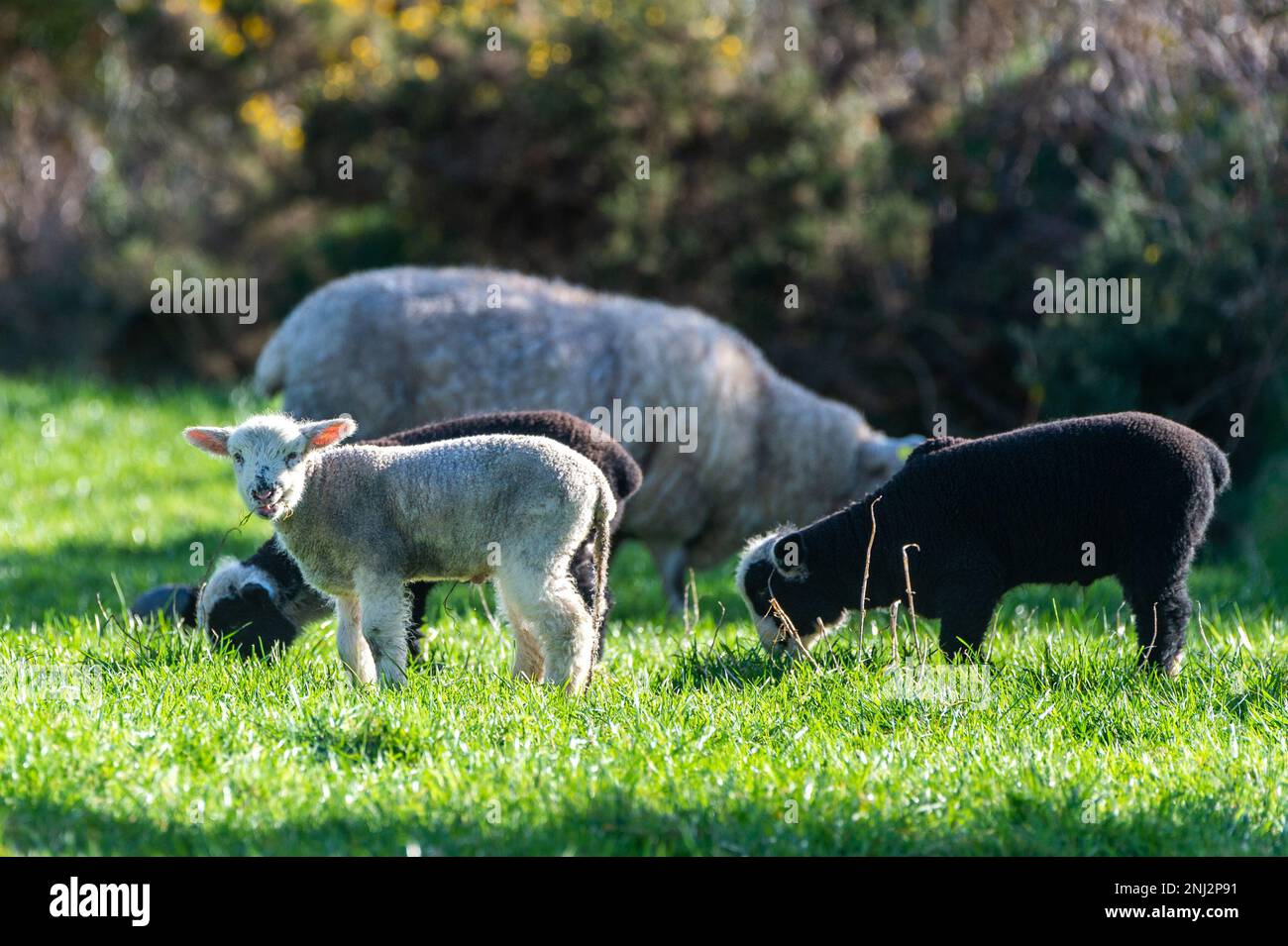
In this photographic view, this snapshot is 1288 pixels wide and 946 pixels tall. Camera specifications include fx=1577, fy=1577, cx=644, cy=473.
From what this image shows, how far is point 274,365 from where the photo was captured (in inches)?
362

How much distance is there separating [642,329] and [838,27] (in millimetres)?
7666

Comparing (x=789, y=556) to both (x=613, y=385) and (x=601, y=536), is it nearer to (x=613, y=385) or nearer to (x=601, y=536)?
(x=601, y=536)

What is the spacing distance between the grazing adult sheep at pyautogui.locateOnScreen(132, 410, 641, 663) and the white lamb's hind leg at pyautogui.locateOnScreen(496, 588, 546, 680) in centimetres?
26

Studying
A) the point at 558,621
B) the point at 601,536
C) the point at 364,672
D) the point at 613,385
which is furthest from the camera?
the point at 613,385

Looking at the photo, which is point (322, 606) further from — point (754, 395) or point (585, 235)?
point (585, 235)

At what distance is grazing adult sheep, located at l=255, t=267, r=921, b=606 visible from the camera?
9.02 metres

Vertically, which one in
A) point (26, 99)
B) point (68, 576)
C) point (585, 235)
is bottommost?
point (68, 576)

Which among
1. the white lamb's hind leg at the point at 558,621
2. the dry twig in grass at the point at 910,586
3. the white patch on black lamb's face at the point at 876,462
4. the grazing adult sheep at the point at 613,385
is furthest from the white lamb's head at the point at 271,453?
the white patch on black lamb's face at the point at 876,462

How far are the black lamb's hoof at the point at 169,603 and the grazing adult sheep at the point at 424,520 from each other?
1.37 metres

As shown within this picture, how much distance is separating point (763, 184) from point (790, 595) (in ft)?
26.0

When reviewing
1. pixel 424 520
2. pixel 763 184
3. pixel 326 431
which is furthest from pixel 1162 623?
pixel 763 184

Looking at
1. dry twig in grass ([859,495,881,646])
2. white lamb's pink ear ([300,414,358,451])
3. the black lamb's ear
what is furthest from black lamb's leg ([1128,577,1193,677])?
white lamb's pink ear ([300,414,358,451])

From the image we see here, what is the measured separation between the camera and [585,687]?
5805 mm

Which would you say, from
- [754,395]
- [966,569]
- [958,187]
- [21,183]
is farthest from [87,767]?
[21,183]
